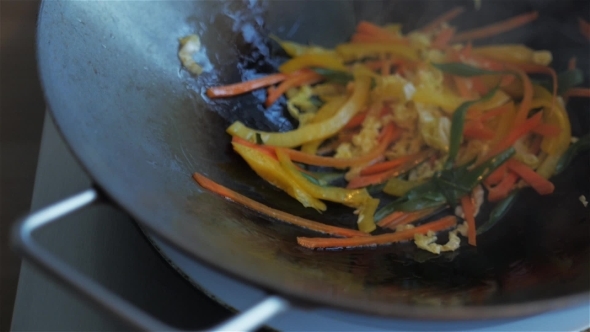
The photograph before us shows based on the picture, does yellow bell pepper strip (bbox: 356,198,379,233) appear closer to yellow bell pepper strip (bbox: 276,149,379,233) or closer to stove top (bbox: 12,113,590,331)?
yellow bell pepper strip (bbox: 276,149,379,233)

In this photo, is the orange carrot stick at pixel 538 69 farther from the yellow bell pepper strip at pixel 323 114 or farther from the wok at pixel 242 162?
the yellow bell pepper strip at pixel 323 114

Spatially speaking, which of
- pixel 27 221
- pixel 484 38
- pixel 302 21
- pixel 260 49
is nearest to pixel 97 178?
pixel 27 221

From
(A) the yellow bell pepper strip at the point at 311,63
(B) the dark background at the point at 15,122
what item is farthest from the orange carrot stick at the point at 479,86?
(B) the dark background at the point at 15,122

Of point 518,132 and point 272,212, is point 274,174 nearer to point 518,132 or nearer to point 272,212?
point 272,212

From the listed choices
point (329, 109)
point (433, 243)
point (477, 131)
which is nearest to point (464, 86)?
point (477, 131)

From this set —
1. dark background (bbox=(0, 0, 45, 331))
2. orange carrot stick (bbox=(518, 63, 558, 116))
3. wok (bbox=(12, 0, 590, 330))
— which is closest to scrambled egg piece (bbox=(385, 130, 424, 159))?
wok (bbox=(12, 0, 590, 330))

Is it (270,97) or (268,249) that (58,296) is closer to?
(268,249)

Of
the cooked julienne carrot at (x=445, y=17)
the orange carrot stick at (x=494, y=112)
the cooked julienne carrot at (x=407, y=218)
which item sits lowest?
the cooked julienne carrot at (x=407, y=218)
